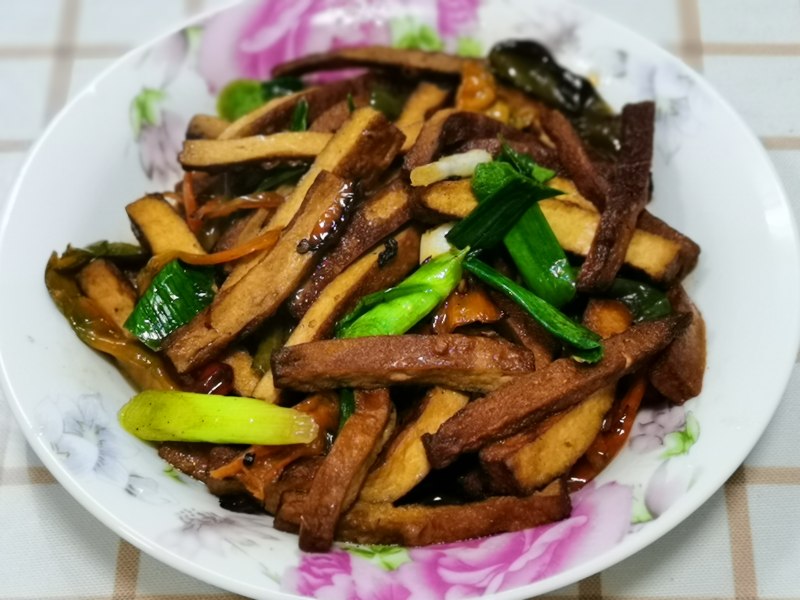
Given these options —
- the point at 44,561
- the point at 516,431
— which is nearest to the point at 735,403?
the point at 516,431

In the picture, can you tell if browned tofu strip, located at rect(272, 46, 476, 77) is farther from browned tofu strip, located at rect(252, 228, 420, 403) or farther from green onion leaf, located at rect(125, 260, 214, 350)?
green onion leaf, located at rect(125, 260, 214, 350)

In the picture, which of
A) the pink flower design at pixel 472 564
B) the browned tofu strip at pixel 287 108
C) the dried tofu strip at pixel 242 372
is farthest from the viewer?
the browned tofu strip at pixel 287 108

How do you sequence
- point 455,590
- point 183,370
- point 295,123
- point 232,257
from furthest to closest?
point 295,123 < point 232,257 < point 183,370 < point 455,590

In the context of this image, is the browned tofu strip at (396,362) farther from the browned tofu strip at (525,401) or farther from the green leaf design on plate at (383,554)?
the green leaf design on plate at (383,554)

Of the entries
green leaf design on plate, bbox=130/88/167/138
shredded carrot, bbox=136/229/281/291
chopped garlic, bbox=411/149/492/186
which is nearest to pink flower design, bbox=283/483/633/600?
shredded carrot, bbox=136/229/281/291

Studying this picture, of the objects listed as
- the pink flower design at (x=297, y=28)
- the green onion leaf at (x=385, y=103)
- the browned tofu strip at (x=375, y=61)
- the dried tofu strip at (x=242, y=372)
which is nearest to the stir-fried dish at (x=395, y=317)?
the dried tofu strip at (x=242, y=372)

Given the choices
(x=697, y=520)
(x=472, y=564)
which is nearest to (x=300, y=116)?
Result: (x=472, y=564)

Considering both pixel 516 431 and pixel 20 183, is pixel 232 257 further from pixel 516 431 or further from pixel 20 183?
pixel 516 431
